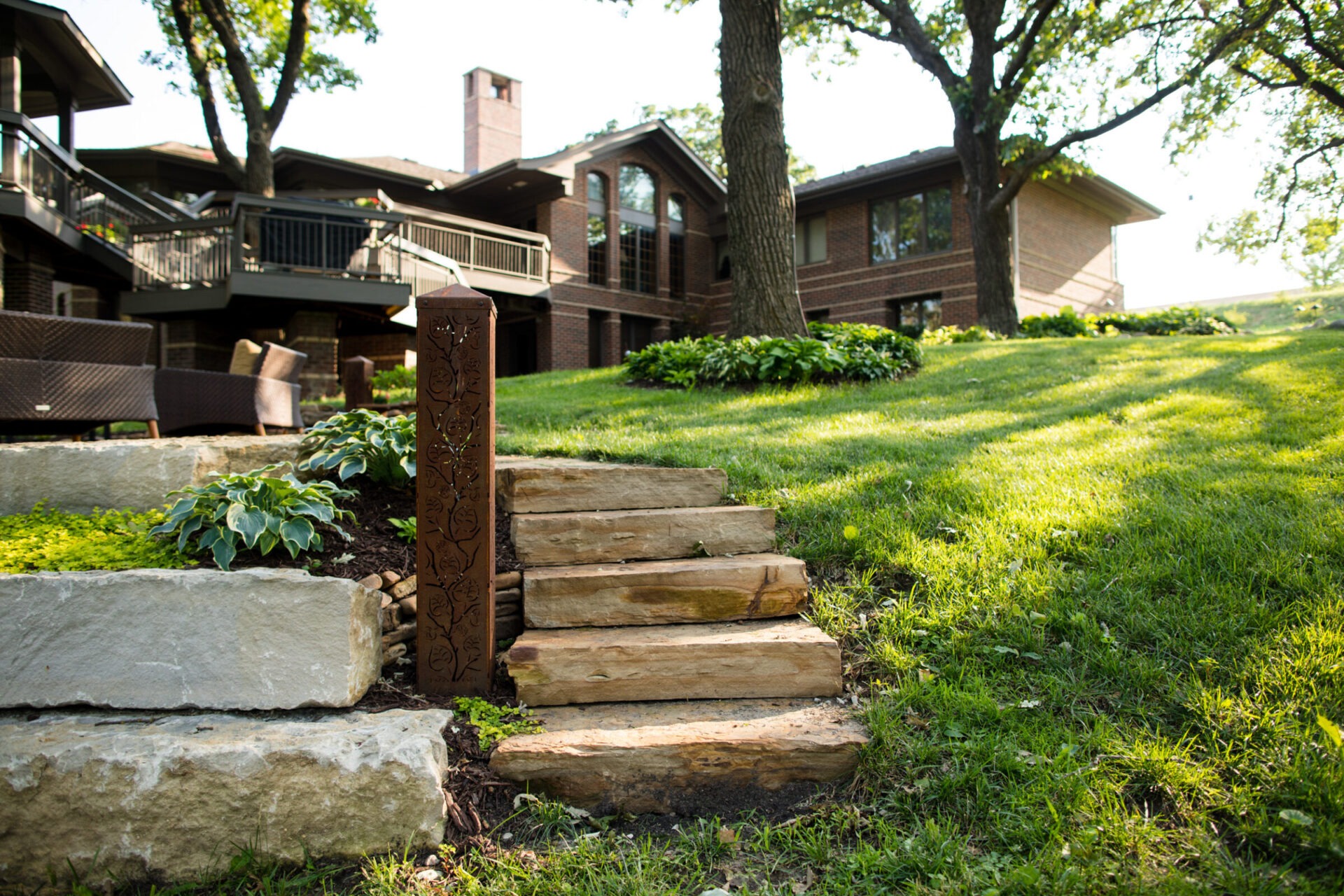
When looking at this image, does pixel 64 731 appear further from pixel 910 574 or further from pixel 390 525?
pixel 910 574

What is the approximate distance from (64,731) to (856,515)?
3.09 meters

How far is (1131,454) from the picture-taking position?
14.4ft

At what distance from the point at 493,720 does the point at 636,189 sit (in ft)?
71.1

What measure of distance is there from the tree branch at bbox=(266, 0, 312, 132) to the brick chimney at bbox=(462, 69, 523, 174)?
1377 cm

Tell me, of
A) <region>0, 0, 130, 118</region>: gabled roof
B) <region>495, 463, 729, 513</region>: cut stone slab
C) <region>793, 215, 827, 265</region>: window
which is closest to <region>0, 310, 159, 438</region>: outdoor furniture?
<region>495, 463, 729, 513</region>: cut stone slab

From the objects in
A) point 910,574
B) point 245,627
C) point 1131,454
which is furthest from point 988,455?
point 245,627

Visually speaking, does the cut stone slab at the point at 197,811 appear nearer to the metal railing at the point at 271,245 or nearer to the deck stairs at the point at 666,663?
the deck stairs at the point at 666,663

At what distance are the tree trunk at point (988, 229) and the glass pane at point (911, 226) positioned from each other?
170 inches

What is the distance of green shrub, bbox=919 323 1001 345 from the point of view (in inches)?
504

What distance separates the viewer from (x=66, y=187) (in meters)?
12.7

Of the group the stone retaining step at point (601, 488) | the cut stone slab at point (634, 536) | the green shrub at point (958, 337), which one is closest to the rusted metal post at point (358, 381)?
the stone retaining step at point (601, 488)

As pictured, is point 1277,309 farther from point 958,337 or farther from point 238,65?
point 238,65

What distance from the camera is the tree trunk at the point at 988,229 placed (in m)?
14.7

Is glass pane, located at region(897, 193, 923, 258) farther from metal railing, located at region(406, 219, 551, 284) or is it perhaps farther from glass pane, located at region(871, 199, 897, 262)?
metal railing, located at region(406, 219, 551, 284)
